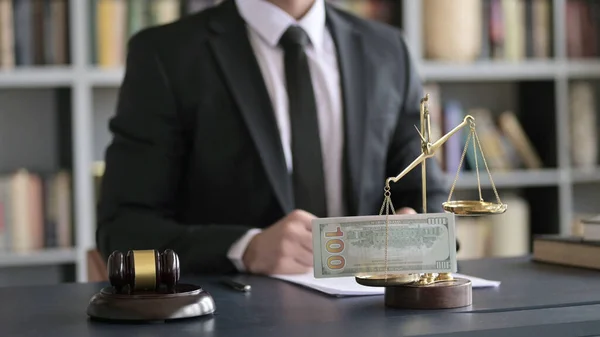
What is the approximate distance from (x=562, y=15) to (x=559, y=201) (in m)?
0.69

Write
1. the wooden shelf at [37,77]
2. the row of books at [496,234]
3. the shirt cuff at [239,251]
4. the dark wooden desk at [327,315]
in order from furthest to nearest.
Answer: the row of books at [496,234] → the wooden shelf at [37,77] → the shirt cuff at [239,251] → the dark wooden desk at [327,315]

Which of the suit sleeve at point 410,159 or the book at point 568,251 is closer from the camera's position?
the book at point 568,251

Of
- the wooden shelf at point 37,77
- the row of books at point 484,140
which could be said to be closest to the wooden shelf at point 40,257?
the wooden shelf at point 37,77

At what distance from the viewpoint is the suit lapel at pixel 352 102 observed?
1858 mm

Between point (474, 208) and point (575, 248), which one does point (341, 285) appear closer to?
point (474, 208)

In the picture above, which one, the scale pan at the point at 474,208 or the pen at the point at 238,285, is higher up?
the scale pan at the point at 474,208

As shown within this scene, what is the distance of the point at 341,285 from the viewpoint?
4.20 ft

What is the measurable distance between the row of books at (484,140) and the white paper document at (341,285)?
212 cm

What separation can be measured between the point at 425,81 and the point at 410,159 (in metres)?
1.63

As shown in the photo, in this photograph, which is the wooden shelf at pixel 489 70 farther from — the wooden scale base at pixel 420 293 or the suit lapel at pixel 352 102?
the wooden scale base at pixel 420 293

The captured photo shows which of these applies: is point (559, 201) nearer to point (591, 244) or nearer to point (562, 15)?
point (562, 15)

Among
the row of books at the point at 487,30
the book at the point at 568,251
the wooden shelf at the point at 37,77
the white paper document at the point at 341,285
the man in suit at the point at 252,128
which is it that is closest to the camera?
the white paper document at the point at 341,285

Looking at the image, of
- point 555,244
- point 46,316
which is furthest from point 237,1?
point 46,316

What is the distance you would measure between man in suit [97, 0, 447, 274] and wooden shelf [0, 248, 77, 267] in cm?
135
